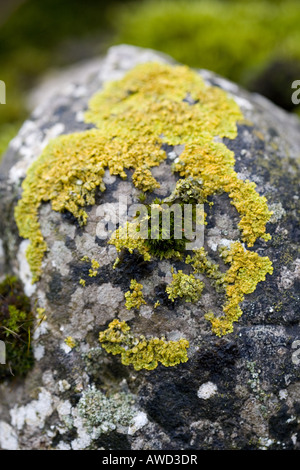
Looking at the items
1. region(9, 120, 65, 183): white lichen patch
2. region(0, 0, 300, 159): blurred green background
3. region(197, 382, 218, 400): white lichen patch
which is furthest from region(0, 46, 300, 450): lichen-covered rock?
region(0, 0, 300, 159): blurred green background

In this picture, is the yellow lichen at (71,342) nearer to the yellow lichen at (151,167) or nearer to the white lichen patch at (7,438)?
the yellow lichen at (151,167)

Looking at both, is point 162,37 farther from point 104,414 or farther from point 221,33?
point 104,414

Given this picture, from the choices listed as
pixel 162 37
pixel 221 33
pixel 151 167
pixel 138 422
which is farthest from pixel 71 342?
pixel 162 37

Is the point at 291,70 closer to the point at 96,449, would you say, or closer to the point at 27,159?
the point at 27,159

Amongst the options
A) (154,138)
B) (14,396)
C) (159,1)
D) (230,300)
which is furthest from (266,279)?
(159,1)

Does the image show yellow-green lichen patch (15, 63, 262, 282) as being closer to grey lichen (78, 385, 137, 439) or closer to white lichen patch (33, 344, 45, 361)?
white lichen patch (33, 344, 45, 361)
